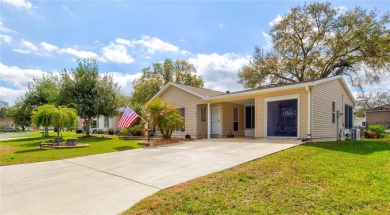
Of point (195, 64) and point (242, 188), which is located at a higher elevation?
point (195, 64)

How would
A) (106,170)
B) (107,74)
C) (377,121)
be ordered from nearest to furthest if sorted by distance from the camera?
(106,170) < (107,74) < (377,121)

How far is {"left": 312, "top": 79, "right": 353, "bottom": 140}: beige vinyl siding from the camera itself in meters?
11.0

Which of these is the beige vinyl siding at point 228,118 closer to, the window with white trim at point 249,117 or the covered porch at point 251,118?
the covered porch at point 251,118

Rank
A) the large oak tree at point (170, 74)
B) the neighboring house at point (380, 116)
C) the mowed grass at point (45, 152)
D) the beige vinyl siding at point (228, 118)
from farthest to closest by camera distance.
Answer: the large oak tree at point (170, 74) → the neighboring house at point (380, 116) → the beige vinyl siding at point (228, 118) → the mowed grass at point (45, 152)

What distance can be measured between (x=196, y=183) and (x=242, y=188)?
0.96 m

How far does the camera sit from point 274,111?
12320 millimetres

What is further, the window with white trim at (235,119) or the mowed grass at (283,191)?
the window with white trim at (235,119)

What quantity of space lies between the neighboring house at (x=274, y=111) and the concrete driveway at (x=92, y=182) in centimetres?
460

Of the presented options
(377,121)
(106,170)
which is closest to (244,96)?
(106,170)

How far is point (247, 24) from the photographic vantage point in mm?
13570

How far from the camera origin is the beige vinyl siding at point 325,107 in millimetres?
10953

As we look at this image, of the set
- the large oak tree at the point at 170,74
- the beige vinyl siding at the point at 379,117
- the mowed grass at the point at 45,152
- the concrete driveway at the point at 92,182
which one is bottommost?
the mowed grass at the point at 45,152

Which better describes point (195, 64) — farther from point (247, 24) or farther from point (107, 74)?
point (247, 24)

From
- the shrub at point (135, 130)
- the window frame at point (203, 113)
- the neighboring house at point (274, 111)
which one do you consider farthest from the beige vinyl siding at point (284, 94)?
the shrub at point (135, 130)
